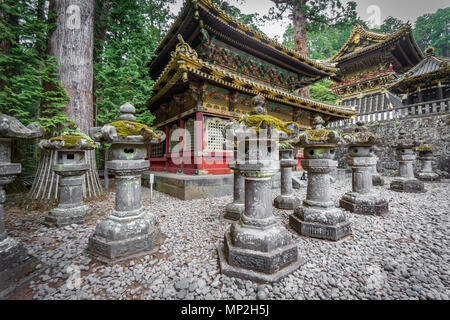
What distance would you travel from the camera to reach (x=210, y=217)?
3.69 metres

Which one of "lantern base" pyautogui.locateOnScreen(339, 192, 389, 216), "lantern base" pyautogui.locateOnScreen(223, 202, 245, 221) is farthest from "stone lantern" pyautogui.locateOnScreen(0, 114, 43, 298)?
"lantern base" pyautogui.locateOnScreen(339, 192, 389, 216)

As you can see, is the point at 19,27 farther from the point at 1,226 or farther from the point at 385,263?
the point at 385,263

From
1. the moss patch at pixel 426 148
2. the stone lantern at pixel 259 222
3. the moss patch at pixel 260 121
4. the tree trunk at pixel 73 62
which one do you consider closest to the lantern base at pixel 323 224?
the stone lantern at pixel 259 222

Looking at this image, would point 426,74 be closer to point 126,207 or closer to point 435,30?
point 126,207

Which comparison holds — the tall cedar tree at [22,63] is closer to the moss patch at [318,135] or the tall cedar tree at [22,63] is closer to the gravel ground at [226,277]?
the gravel ground at [226,277]

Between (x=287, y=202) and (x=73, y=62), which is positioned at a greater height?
(x=73, y=62)

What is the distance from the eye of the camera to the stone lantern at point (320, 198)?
8.93 feet

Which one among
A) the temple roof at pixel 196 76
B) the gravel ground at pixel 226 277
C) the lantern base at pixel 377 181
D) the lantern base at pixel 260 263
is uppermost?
the temple roof at pixel 196 76

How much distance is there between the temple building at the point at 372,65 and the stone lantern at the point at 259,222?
1388 cm

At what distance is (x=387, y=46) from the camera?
1207 centimetres

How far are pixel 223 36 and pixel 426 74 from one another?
1261 centimetres

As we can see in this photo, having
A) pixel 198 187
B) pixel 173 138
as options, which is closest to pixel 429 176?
pixel 198 187
